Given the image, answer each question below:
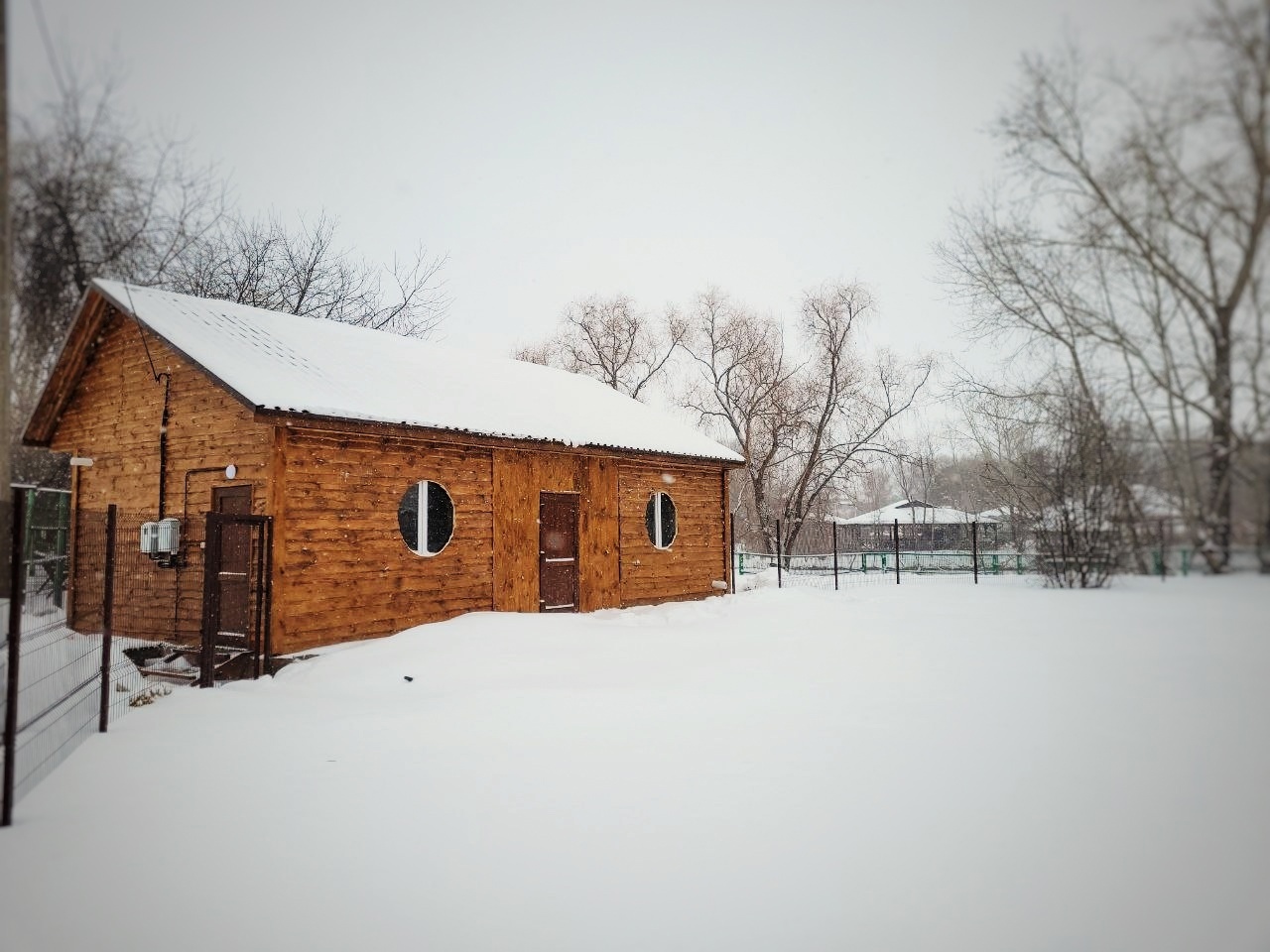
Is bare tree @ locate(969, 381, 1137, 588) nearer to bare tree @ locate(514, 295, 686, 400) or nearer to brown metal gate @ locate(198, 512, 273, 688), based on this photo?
brown metal gate @ locate(198, 512, 273, 688)

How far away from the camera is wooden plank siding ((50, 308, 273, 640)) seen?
9.18m

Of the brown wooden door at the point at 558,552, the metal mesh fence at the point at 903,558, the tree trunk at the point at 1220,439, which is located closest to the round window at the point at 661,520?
the brown wooden door at the point at 558,552

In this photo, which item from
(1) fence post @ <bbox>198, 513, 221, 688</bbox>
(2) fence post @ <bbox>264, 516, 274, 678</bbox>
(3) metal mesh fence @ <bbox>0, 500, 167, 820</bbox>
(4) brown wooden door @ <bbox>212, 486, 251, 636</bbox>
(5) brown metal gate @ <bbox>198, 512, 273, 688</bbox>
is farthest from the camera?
(4) brown wooden door @ <bbox>212, 486, 251, 636</bbox>

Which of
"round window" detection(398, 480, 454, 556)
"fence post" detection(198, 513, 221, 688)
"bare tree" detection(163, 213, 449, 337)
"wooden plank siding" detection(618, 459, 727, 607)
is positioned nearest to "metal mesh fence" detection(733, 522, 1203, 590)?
"wooden plank siding" detection(618, 459, 727, 607)

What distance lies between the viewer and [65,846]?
11.4 feet

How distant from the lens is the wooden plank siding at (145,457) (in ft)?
30.1

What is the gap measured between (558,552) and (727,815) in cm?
832

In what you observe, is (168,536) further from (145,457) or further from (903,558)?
(903,558)

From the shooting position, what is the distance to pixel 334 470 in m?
8.94

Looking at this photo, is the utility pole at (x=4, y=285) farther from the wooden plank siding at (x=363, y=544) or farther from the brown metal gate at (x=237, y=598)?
the wooden plank siding at (x=363, y=544)

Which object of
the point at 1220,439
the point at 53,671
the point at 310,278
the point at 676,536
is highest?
the point at 310,278

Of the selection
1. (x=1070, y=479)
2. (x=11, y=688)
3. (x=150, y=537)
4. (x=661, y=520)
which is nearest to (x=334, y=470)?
(x=150, y=537)

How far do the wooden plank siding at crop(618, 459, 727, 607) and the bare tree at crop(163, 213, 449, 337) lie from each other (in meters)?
10.7

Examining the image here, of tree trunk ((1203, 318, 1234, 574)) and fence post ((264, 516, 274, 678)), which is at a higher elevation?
tree trunk ((1203, 318, 1234, 574))
